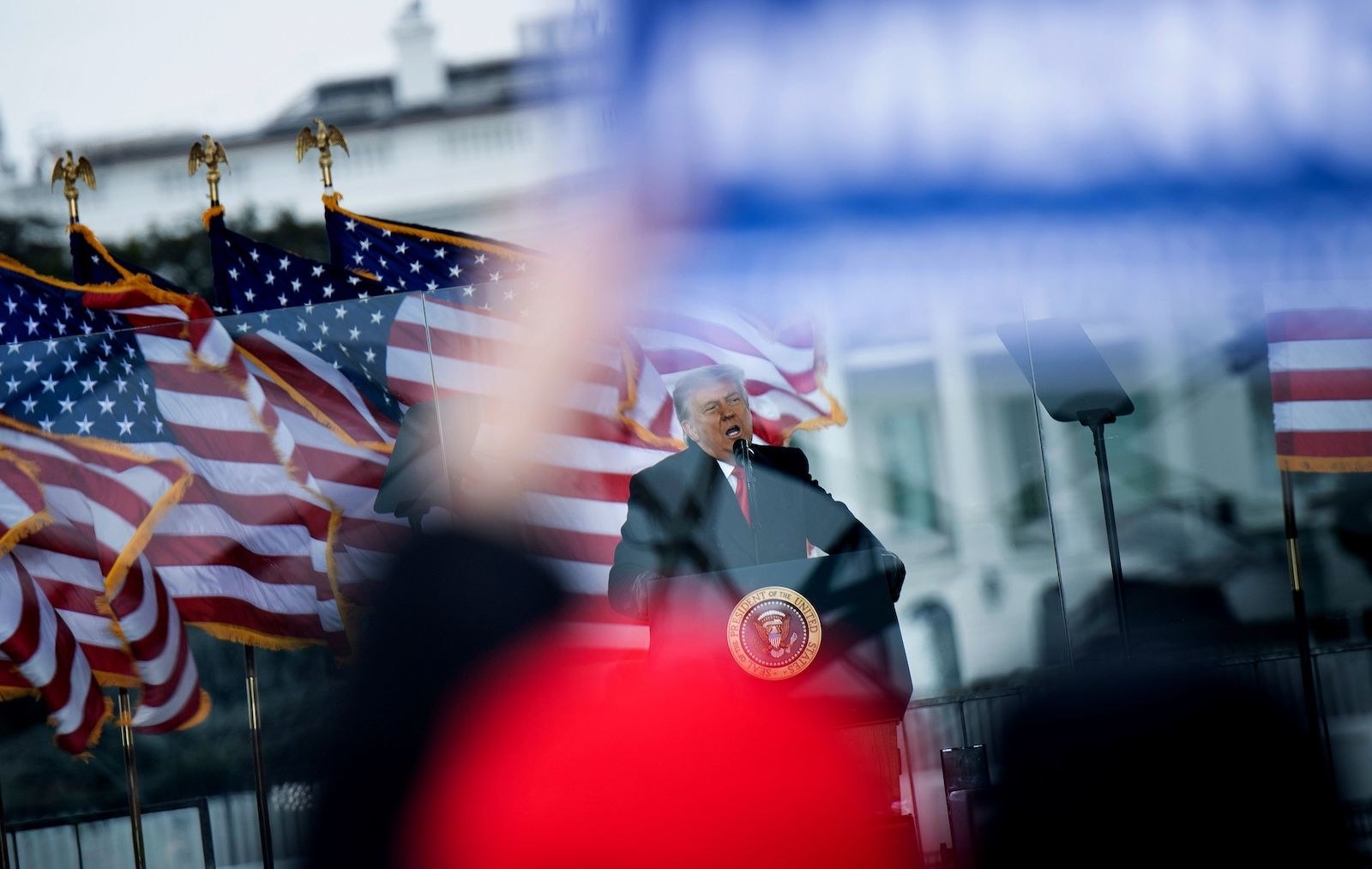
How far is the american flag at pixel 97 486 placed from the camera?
3508 millimetres

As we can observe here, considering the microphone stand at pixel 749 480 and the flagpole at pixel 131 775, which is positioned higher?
the microphone stand at pixel 749 480

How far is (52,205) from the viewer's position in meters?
3.72

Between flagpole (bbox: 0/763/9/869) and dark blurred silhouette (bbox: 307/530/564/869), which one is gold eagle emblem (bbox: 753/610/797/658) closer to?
dark blurred silhouette (bbox: 307/530/564/869)

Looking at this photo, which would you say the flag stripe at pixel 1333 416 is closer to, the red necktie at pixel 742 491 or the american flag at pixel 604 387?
the american flag at pixel 604 387

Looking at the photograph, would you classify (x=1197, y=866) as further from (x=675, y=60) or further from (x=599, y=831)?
(x=675, y=60)

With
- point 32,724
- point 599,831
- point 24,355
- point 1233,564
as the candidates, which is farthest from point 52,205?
point 1233,564

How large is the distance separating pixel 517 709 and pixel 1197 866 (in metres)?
1.46

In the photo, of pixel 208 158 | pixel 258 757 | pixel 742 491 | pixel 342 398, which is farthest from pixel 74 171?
pixel 742 491

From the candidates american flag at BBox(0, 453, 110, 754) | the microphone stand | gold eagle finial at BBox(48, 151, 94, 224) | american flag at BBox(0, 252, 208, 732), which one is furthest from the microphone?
american flag at BBox(0, 453, 110, 754)

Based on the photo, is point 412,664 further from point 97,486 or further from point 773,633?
point 97,486

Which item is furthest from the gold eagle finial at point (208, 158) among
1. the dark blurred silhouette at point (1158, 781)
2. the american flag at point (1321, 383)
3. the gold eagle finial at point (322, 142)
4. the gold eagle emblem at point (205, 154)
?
the american flag at point (1321, 383)

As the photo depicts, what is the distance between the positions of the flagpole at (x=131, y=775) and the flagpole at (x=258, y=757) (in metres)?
0.31

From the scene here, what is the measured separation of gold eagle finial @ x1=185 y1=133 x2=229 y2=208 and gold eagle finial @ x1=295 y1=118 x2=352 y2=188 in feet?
0.57

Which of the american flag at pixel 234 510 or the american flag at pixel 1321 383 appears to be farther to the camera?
the american flag at pixel 234 510
